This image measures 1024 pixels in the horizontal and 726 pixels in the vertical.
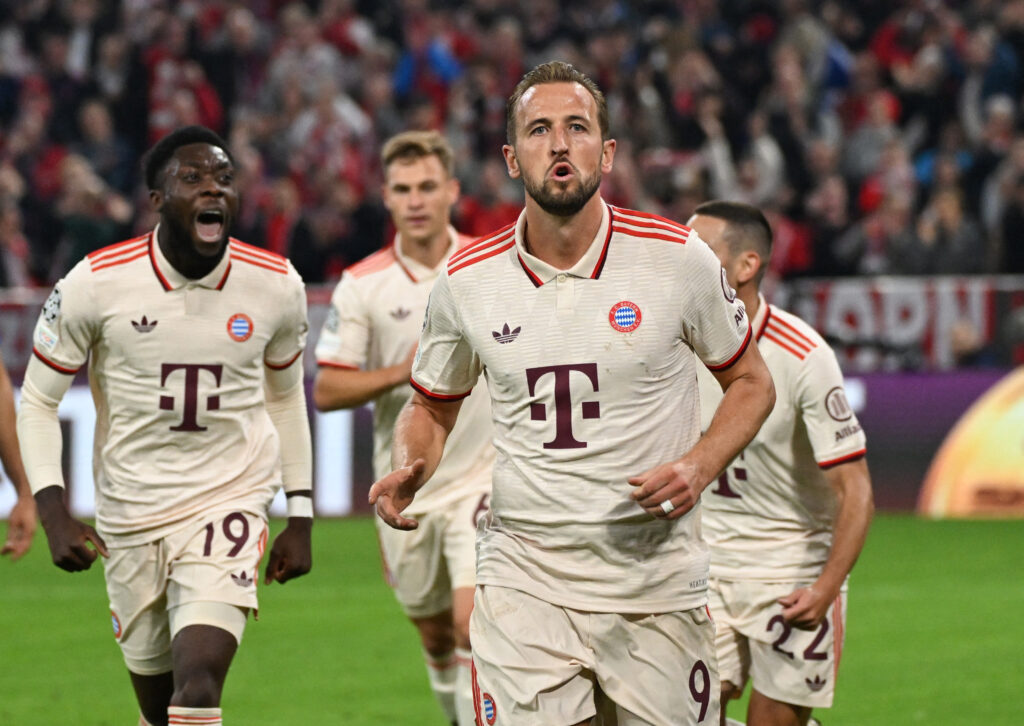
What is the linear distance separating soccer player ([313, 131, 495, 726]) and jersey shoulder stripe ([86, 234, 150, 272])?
1.35 m

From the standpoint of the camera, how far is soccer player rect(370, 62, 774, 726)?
4375 mm

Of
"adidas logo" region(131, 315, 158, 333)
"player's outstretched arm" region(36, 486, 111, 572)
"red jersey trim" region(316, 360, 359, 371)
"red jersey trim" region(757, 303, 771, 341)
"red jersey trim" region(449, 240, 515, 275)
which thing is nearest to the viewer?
"red jersey trim" region(449, 240, 515, 275)

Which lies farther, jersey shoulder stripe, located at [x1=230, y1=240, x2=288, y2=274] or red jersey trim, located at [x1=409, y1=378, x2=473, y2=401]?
jersey shoulder stripe, located at [x1=230, y1=240, x2=288, y2=274]

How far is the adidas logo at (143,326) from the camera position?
583cm

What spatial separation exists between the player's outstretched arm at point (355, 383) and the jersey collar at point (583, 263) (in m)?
2.48

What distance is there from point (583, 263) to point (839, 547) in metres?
1.50

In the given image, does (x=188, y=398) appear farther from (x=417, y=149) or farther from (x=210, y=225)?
(x=417, y=149)

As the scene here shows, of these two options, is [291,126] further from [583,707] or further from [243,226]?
[583,707]

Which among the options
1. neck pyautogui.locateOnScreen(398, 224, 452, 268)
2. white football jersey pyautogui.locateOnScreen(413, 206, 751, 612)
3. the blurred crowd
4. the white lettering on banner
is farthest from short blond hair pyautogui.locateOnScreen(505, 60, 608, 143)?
the blurred crowd

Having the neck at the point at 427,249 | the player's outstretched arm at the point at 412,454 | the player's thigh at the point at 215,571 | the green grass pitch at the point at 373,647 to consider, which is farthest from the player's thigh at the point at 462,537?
the player's outstretched arm at the point at 412,454

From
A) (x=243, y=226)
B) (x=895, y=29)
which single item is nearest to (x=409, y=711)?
(x=243, y=226)

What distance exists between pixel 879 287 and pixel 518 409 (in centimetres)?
926

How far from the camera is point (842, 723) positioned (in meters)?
7.56

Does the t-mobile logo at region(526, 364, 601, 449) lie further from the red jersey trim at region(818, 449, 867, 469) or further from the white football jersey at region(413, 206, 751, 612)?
the red jersey trim at region(818, 449, 867, 469)
